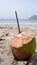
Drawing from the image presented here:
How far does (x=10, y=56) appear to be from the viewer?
3627 mm

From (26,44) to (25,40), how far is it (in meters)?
0.10

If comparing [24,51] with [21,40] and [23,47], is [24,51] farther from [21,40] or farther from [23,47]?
[21,40]

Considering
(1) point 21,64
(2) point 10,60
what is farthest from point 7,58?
(1) point 21,64

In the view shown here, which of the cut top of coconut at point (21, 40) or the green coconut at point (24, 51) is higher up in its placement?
the cut top of coconut at point (21, 40)

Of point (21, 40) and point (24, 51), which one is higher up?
point (21, 40)

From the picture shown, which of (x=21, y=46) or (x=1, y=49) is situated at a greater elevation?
(x=21, y=46)

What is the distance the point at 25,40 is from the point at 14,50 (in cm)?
26

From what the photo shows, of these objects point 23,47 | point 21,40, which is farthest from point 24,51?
point 21,40

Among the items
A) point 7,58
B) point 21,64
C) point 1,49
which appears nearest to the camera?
point 21,64

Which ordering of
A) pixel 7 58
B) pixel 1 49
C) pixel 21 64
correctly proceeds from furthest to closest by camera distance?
pixel 1 49, pixel 7 58, pixel 21 64

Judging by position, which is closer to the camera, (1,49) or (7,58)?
(7,58)

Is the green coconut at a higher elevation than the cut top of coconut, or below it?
below

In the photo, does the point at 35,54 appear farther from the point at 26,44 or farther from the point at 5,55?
the point at 5,55

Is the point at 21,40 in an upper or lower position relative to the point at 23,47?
upper
